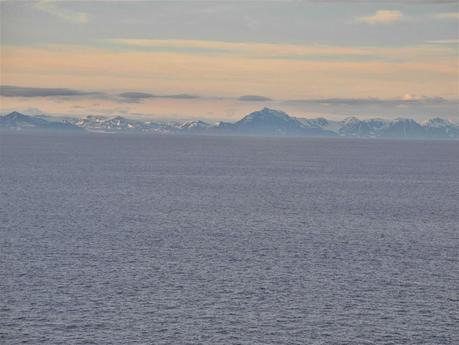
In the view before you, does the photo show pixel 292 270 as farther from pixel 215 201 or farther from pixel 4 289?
pixel 215 201

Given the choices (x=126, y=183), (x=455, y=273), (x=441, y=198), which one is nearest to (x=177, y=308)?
(x=455, y=273)

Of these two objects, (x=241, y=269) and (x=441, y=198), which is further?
(x=441, y=198)

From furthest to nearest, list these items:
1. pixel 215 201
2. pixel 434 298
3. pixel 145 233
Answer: pixel 215 201 → pixel 145 233 → pixel 434 298

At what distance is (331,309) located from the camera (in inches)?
2840

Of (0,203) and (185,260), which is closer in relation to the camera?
(185,260)

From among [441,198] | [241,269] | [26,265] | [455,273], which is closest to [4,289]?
[26,265]

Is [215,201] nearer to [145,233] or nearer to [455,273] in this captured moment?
[145,233]

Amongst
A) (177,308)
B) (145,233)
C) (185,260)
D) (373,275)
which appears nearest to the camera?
(177,308)

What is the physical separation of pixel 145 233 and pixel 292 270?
32.1 m

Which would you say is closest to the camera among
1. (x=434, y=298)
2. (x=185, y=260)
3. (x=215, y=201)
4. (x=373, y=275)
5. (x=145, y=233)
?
(x=434, y=298)

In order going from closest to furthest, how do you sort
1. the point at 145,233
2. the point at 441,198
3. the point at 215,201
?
the point at 145,233 → the point at 215,201 → the point at 441,198

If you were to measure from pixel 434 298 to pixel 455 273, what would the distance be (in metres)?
13.2

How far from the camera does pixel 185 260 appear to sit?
91.9 meters

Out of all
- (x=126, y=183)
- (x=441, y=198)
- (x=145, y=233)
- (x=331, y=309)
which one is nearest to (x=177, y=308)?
(x=331, y=309)
